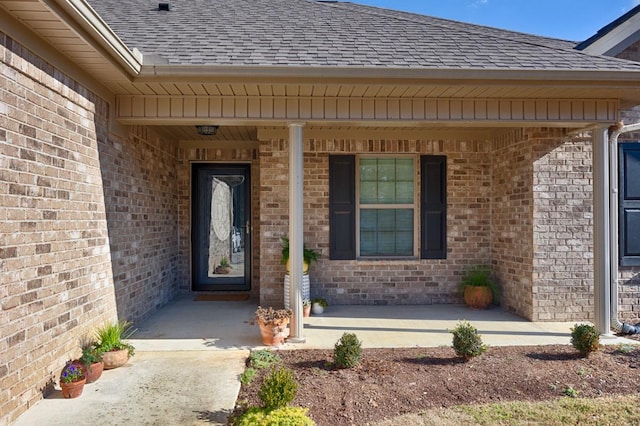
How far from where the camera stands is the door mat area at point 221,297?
729 cm

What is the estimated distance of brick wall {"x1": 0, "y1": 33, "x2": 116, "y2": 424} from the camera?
3.12m

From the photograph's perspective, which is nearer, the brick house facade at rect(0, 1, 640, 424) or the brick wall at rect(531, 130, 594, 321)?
the brick house facade at rect(0, 1, 640, 424)

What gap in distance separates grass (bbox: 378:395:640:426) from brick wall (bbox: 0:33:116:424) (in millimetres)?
2638

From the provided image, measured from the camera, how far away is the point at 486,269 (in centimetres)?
694

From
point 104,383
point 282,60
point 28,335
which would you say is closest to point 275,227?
A: point 282,60

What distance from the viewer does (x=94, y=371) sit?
384 centimetres

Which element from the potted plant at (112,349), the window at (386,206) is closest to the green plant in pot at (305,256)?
the window at (386,206)

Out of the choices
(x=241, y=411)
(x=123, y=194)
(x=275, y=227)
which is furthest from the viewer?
(x=275, y=227)

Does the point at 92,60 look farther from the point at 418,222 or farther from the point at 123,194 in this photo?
the point at 418,222

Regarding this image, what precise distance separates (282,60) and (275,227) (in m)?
2.75

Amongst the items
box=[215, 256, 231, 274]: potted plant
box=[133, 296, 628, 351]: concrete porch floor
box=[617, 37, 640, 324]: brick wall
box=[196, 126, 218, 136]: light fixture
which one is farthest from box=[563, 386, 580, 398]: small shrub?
box=[215, 256, 231, 274]: potted plant

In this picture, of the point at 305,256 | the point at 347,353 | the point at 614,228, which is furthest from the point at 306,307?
the point at 614,228

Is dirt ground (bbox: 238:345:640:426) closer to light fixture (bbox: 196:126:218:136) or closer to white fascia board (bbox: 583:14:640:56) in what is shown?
light fixture (bbox: 196:126:218:136)

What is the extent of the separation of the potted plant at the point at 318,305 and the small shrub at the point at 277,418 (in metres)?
3.45
